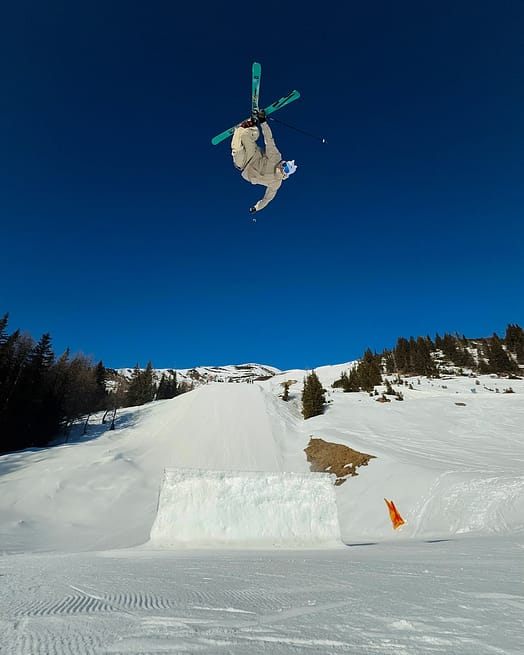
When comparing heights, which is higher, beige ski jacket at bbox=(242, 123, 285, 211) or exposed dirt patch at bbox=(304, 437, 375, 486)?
beige ski jacket at bbox=(242, 123, 285, 211)

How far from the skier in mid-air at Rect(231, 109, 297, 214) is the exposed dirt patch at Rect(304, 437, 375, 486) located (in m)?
19.0

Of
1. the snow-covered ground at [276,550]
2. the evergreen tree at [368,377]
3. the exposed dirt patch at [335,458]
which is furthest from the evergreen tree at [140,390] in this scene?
the exposed dirt patch at [335,458]

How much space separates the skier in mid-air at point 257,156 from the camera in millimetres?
8703

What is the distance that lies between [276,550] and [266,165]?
970 centimetres

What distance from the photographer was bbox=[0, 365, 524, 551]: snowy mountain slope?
15.3 meters

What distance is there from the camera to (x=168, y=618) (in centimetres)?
238

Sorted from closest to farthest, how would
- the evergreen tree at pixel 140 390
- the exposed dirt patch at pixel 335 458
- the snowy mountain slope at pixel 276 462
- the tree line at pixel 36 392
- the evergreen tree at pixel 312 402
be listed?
the snowy mountain slope at pixel 276 462 → the exposed dirt patch at pixel 335 458 → the tree line at pixel 36 392 → the evergreen tree at pixel 312 402 → the evergreen tree at pixel 140 390

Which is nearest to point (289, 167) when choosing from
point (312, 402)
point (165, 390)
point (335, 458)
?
point (335, 458)

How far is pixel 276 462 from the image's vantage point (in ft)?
92.1

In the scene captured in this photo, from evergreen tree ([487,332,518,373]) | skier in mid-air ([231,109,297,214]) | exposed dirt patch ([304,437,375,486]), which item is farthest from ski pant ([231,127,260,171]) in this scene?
evergreen tree ([487,332,518,373])

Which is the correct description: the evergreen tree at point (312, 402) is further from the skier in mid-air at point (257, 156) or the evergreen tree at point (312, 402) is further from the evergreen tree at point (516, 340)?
the evergreen tree at point (516, 340)

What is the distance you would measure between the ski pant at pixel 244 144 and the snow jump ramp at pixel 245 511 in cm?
919

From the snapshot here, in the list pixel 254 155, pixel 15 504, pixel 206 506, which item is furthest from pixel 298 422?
pixel 254 155

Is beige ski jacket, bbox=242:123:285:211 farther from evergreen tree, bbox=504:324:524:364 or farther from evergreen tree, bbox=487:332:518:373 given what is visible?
evergreen tree, bbox=504:324:524:364
